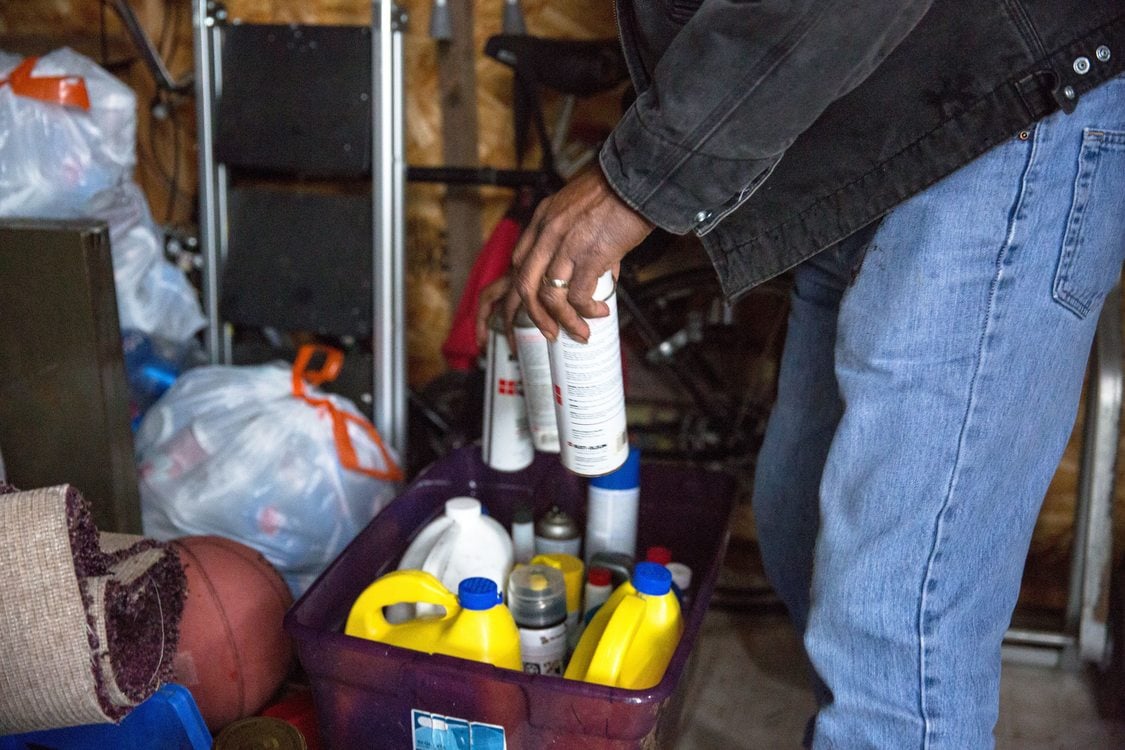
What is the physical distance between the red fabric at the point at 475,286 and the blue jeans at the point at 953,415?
3.11 feet

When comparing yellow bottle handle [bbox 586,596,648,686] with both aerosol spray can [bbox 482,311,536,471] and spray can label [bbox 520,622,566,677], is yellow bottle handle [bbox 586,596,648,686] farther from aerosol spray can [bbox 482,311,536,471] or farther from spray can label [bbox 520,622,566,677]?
aerosol spray can [bbox 482,311,536,471]

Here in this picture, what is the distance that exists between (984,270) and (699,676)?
913 mm

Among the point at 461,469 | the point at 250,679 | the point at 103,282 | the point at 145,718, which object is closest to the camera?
the point at 145,718

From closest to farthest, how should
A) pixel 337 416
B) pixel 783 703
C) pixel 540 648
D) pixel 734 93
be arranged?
pixel 734 93
pixel 540 648
pixel 783 703
pixel 337 416

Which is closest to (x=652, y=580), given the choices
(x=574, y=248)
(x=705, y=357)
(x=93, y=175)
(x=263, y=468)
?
(x=574, y=248)

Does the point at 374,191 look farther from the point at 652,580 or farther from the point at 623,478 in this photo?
the point at 652,580

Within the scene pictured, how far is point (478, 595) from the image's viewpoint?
3.18ft

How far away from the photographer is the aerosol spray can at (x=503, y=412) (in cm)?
126

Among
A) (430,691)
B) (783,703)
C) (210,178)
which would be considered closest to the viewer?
(430,691)

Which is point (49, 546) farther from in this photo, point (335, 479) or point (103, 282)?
point (335, 479)

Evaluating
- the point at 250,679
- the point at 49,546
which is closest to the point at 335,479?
the point at 250,679

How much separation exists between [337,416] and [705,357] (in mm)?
733

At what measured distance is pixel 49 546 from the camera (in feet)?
2.83

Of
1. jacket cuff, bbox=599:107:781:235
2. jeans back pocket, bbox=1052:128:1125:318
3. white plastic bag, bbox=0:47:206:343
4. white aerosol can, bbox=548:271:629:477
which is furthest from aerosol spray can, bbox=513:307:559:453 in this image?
white plastic bag, bbox=0:47:206:343
